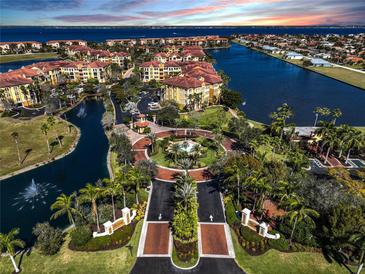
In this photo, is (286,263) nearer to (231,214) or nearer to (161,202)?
(231,214)

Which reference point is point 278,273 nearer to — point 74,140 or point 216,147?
point 216,147

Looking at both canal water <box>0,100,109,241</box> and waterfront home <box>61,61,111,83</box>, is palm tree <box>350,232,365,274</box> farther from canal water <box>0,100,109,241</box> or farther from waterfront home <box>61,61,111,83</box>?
waterfront home <box>61,61,111,83</box>

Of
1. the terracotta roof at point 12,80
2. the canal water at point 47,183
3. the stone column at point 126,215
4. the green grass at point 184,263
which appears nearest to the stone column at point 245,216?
the green grass at point 184,263

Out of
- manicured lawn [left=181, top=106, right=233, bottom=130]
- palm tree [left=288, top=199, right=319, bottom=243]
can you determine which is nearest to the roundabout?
manicured lawn [left=181, top=106, right=233, bottom=130]

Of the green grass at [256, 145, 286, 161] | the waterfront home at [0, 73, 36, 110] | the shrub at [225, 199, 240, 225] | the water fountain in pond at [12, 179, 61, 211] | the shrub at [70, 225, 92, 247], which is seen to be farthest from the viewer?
the waterfront home at [0, 73, 36, 110]

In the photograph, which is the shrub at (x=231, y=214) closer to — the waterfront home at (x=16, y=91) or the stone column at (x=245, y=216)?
the stone column at (x=245, y=216)

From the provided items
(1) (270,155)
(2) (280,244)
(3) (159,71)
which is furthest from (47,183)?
(3) (159,71)
